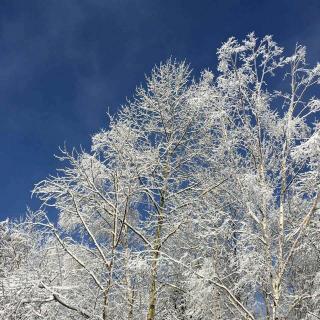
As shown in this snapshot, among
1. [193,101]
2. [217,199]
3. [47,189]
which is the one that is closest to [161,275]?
[217,199]

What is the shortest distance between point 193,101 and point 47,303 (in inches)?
191

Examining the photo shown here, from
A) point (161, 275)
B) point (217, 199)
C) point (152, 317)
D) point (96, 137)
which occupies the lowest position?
point (152, 317)

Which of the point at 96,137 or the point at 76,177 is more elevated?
the point at 96,137

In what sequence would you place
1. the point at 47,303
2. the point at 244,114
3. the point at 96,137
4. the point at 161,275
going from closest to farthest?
the point at 47,303
the point at 244,114
the point at 161,275
the point at 96,137

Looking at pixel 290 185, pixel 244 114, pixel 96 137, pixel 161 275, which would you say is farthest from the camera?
pixel 96 137

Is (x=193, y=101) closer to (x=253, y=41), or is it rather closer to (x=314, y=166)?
(x=253, y=41)

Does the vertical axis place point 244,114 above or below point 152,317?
above

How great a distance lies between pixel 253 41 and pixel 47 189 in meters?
5.37

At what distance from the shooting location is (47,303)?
24.4 feet

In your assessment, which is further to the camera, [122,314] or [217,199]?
[217,199]

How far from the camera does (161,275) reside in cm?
982

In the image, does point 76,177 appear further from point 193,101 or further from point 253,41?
point 253,41

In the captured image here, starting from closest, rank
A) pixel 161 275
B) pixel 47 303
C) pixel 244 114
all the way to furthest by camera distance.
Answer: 1. pixel 47 303
2. pixel 244 114
3. pixel 161 275

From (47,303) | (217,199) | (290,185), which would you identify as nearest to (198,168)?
(217,199)
